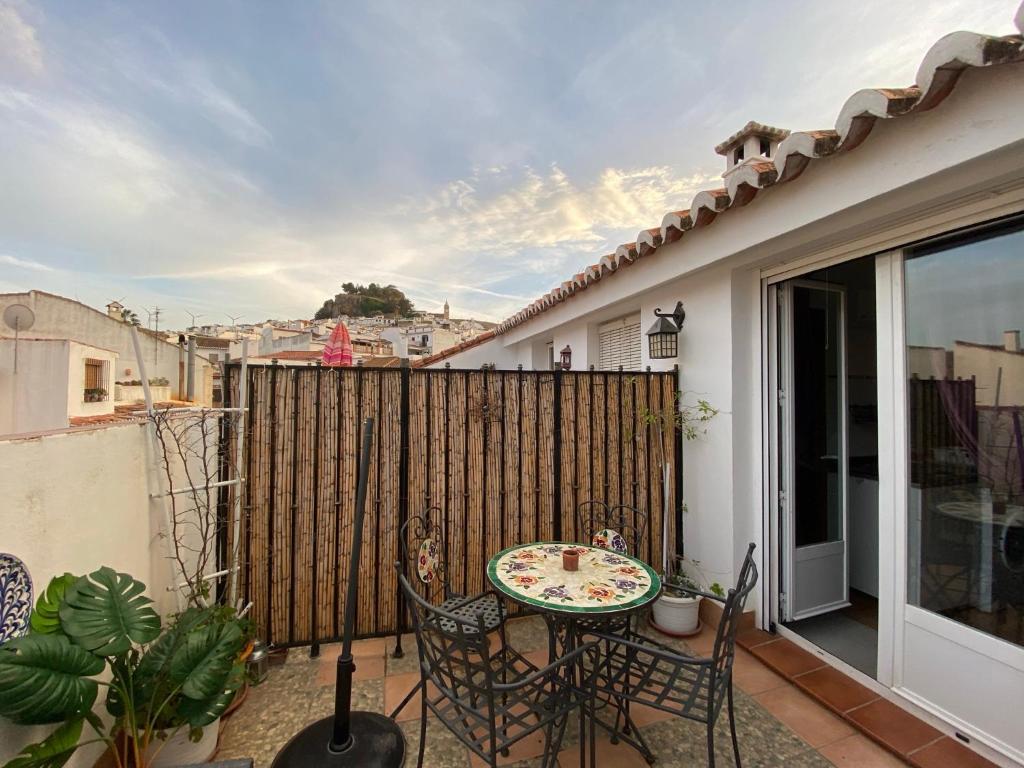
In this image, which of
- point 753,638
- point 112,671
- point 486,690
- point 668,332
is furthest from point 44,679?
point 668,332

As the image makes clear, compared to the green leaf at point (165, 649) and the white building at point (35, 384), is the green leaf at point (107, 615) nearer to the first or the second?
the green leaf at point (165, 649)

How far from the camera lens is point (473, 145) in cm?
764

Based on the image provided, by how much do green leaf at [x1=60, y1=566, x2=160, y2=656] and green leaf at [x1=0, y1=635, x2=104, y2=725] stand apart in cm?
6

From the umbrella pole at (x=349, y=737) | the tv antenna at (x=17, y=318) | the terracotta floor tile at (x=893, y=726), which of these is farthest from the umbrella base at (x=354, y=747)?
the tv antenna at (x=17, y=318)

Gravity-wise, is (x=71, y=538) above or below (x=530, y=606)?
above

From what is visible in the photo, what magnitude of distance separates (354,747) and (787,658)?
134 inches

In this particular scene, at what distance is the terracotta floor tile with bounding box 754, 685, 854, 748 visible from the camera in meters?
2.74

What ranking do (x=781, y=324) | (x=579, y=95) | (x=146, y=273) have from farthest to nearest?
(x=146, y=273), (x=579, y=95), (x=781, y=324)

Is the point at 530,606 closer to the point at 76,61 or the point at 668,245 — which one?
the point at 668,245

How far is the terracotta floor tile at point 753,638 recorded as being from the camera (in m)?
3.68

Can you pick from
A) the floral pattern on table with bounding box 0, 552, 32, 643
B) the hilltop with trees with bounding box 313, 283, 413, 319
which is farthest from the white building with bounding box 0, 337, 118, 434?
the hilltop with trees with bounding box 313, 283, 413, 319

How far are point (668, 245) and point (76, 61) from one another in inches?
258

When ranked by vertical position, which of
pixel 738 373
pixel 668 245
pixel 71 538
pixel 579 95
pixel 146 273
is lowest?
pixel 71 538

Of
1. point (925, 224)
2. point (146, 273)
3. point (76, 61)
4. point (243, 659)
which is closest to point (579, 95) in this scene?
point (925, 224)
